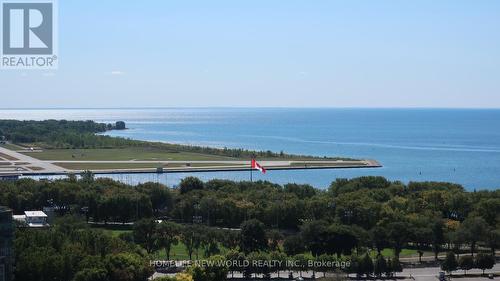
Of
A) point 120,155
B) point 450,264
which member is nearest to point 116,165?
point 120,155

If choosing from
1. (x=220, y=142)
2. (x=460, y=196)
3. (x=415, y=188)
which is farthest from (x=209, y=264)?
(x=220, y=142)

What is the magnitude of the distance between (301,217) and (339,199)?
2951 millimetres

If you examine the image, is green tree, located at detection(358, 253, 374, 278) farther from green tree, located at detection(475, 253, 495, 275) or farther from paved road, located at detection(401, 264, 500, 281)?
green tree, located at detection(475, 253, 495, 275)

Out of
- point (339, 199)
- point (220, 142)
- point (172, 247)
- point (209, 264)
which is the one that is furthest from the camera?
point (220, 142)

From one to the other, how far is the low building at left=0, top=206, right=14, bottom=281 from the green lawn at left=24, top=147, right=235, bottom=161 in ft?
168

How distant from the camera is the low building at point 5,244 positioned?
19.5 metres

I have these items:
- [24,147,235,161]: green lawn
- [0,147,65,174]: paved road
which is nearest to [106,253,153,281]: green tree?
[0,147,65,174]: paved road

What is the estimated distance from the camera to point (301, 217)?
35562mm

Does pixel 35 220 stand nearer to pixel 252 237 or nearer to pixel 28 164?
pixel 252 237

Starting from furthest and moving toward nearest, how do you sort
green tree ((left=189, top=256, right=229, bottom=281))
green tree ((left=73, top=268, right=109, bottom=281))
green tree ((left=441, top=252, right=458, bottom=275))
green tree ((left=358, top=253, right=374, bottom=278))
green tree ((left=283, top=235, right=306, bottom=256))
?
green tree ((left=283, top=235, right=306, bottom=256)), green tree ((left=441, top=252, right=458, bottom=275)), green tree ((left=358, top=253, right=374, bottom=278)), green tree ((left=189, top=256, right=229, bottom=281)), green tree ((left=73, top=268, right=109, bottom=281))

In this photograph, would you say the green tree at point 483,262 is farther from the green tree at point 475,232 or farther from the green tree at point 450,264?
the green tree at point 475,232

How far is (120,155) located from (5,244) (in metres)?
56.1

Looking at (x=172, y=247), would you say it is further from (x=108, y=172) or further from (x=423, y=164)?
(x=423, y=164)

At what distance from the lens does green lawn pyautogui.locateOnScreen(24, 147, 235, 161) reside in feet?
238
